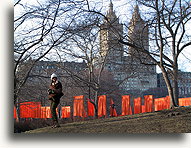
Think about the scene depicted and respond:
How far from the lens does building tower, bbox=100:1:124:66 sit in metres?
6.35

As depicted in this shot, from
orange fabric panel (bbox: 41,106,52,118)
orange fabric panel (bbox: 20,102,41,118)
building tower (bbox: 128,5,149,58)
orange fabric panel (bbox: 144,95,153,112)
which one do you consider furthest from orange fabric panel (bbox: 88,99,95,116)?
building tower (bbox: 128,5,149,58)

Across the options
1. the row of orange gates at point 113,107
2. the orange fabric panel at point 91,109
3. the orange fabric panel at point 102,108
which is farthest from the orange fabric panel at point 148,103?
the orange fabric panel at point 91,109

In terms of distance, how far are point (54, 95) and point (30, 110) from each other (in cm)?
101

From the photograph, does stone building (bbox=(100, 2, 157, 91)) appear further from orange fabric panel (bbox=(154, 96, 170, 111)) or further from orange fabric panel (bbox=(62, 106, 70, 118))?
orange fabric panel (bbox=(62, 106, 70, 118))

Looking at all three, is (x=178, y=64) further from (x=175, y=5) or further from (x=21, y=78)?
(x=21, y=78)

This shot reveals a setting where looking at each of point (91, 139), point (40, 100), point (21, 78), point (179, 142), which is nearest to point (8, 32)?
point (21, 78)

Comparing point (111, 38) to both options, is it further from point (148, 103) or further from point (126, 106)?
point (148, 103)

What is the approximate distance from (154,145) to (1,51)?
311 centimetres

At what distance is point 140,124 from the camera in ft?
17.0

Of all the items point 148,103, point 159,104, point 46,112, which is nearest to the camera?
point 148,103

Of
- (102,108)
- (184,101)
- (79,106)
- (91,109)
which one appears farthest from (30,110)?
(184,101)

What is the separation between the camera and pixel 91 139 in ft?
17.1

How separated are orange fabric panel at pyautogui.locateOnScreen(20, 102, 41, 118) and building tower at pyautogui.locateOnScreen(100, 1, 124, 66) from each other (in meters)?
1.60

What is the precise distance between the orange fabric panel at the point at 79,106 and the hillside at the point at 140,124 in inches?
7.6
